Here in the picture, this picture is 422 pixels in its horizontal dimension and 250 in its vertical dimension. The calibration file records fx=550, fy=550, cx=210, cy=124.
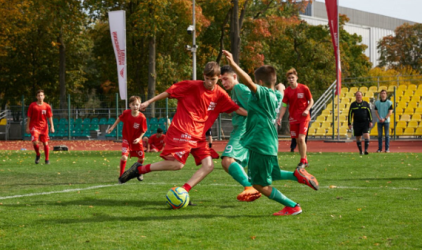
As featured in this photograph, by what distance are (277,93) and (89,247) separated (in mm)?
2920

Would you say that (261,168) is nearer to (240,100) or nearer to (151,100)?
(151,100)

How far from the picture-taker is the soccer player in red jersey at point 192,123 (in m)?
7.04

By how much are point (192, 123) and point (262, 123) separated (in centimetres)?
130

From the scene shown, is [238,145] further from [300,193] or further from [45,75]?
[45,75]

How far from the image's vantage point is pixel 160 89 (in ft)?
137

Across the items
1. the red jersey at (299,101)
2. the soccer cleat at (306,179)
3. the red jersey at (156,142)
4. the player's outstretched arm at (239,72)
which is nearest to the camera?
the player's outstretched arm at (239,72)

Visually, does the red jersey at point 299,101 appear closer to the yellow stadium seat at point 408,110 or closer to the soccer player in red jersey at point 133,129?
the soccer player in red jersey at point 133,129

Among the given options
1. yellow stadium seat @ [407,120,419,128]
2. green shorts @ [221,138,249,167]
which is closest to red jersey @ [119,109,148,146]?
green shorts @ [221,138,249,167]

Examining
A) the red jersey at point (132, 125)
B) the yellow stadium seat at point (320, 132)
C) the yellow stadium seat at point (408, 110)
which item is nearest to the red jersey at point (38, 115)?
the red jersey at point (132, 125)

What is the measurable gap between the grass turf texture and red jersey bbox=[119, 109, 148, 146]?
89 cm

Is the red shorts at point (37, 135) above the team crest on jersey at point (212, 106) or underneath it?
underneath

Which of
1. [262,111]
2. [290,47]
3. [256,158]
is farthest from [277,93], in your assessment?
A: [290,47]

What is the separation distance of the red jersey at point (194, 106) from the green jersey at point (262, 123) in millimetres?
1114

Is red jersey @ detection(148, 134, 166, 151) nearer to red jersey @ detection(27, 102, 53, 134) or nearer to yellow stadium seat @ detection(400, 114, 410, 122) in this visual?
red jersey @ detection(27, 102, 53, 134)
